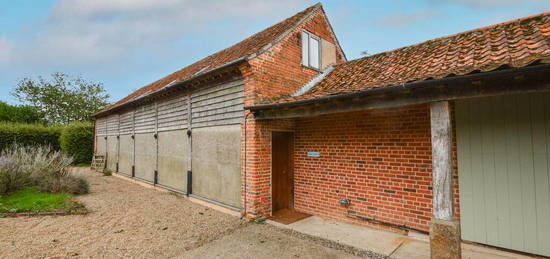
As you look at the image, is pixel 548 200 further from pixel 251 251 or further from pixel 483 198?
pixel 251 251

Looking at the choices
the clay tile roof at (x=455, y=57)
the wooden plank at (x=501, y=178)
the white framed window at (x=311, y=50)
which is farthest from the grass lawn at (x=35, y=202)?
the wooden plank at (x=501, y=178)

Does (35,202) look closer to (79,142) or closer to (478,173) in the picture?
(478,173)

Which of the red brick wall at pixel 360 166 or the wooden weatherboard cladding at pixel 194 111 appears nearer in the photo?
the red brick wall at pixel 360 166

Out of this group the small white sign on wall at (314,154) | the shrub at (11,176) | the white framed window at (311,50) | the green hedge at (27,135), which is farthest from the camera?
the green hedge at (27,135)

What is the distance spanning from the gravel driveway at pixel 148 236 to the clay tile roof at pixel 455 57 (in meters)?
2.84

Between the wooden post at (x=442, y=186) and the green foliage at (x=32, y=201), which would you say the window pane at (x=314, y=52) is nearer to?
the wooden post at (x=442, y=186)

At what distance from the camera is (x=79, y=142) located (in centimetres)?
1866

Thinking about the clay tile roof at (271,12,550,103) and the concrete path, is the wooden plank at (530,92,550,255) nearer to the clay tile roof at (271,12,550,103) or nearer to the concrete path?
the concrete path

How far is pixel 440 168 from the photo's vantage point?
3570mm

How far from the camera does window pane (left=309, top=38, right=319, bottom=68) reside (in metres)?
8.17

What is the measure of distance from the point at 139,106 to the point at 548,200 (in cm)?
1322

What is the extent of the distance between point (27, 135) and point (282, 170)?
70.6 ft

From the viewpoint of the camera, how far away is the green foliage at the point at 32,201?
647cm

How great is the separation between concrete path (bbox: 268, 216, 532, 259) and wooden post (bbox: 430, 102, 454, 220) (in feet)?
3.39
